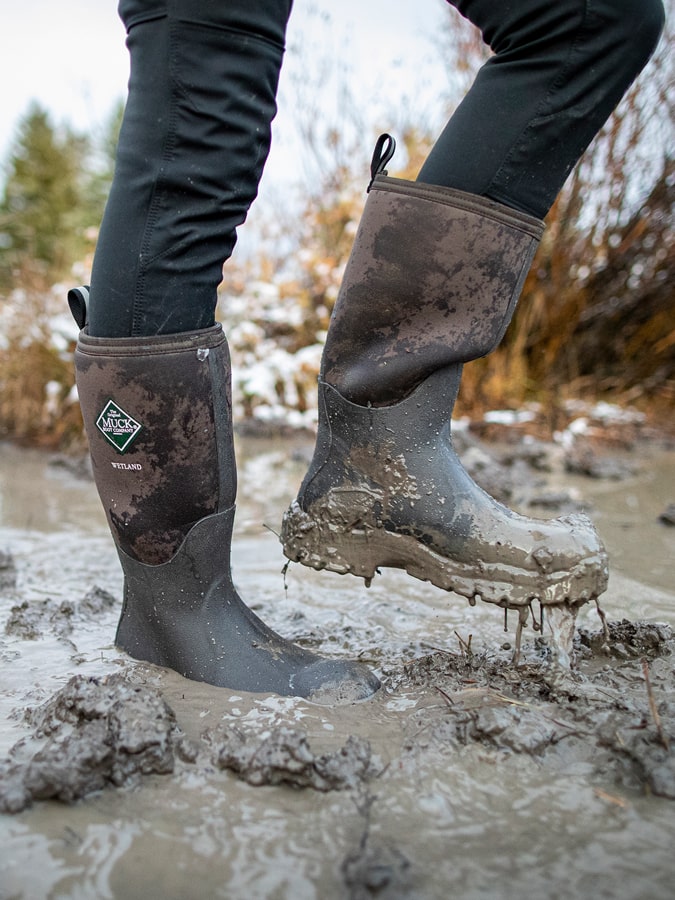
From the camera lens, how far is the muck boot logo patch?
1.19 meters

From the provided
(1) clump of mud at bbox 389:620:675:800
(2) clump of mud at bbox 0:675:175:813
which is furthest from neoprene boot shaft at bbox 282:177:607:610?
(2) clump of mud at bbox 0:675:175:813

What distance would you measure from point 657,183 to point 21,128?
24.0 metres

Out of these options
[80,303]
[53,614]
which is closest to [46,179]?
[53,614]

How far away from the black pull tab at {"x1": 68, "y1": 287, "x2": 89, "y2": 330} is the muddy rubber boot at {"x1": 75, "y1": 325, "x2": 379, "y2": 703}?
0.20ft

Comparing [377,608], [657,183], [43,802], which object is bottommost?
[43,802]

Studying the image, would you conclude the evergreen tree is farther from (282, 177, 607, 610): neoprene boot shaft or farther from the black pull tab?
(282, 177, 607, 610): neoprene boot shaft

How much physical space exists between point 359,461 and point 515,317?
401 cm

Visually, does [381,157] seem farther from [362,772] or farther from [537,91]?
[362,772]

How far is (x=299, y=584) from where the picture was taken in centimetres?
190

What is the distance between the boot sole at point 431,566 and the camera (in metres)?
1.19

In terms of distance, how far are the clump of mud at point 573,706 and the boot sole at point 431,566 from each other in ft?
0.44

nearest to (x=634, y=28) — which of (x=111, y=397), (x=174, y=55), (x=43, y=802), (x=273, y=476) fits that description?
(x=174, y=55)

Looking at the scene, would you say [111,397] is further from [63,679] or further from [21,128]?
[21,128]

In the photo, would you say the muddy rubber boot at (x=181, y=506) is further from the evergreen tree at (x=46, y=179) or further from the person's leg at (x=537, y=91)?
the evergreen tree at (x=46, y=179)
